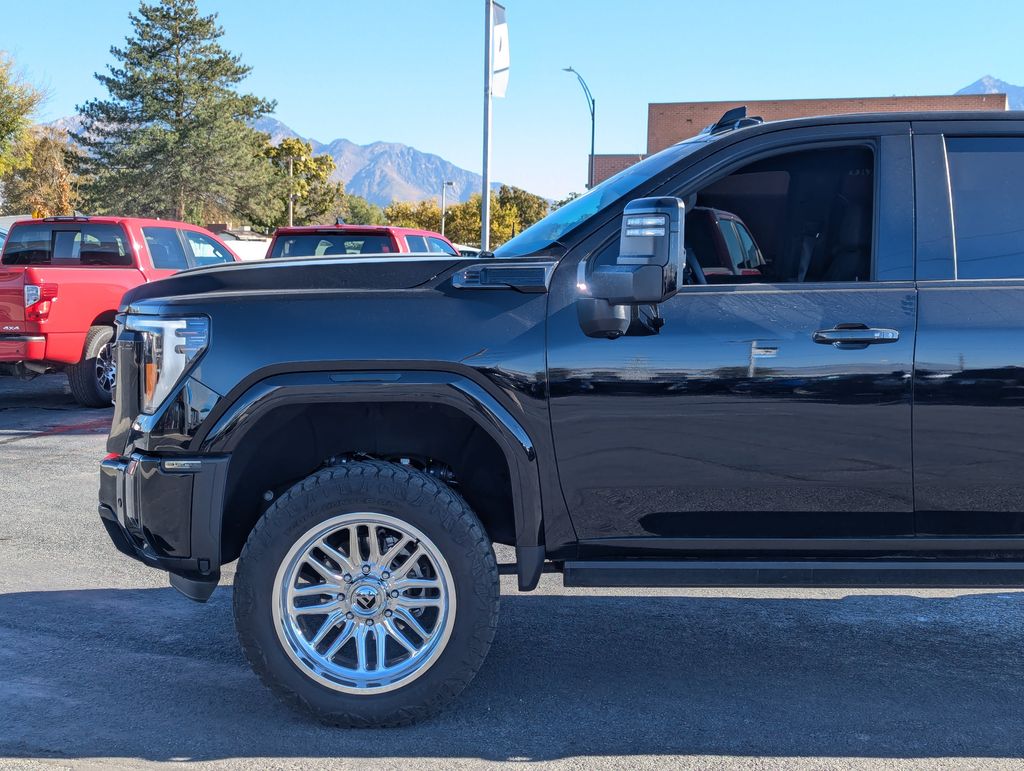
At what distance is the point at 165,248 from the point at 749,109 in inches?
1244

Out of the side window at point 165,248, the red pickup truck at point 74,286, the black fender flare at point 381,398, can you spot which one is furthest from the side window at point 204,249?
the black fender flare at point 381,398

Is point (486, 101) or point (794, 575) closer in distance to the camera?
point (794, 575)

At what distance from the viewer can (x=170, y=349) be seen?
11.7ft

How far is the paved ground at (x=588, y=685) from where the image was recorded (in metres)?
3.44

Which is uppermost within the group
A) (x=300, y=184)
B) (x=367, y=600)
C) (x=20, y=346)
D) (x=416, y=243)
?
(x=300, y=184)

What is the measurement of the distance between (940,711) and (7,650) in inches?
143

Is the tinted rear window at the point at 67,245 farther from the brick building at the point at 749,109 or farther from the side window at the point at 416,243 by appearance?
the brick building at the point at 749,109

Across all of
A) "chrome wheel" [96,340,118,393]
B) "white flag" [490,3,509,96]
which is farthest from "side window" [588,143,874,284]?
"white flag" [490,3,509,96]

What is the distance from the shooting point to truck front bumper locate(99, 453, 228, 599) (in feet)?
11.5

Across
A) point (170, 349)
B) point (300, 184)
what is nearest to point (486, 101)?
point (170, 349)

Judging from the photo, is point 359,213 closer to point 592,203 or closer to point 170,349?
point 592,203

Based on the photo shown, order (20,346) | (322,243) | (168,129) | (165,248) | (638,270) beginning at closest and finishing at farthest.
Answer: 1. (638,270)
2. (20,346)
3. (322,243)
4. (165,248)
5. (168,129)

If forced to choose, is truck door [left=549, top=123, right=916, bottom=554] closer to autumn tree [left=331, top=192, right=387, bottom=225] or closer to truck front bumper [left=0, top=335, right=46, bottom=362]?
truck front bumper [left=0, top=335, right=46, bottom=362]

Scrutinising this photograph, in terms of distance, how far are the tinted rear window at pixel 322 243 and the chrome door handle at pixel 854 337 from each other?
9024mm
